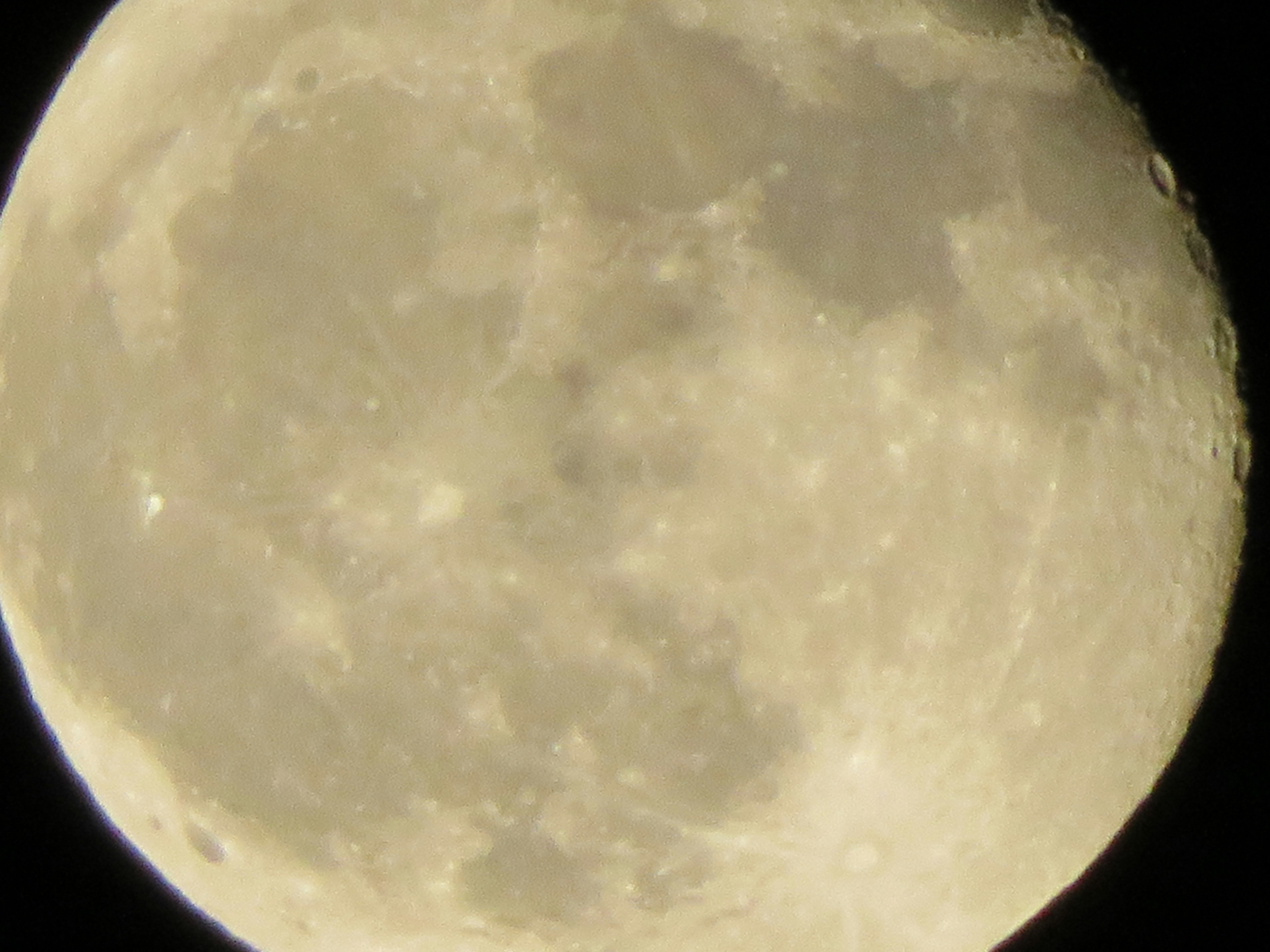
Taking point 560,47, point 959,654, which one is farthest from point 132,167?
point 959,654

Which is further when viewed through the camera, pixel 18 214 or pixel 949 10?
pixel 18 214


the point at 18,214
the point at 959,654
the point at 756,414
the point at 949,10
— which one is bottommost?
the point at 959,654

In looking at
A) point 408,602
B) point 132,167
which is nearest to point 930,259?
point 408,602

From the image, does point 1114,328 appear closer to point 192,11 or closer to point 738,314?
point 738,314

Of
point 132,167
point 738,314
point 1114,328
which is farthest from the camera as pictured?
point 132,167

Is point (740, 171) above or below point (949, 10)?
below

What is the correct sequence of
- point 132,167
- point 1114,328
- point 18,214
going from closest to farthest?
1. point 1114,328
2. point 132,167
3. point 18,214
